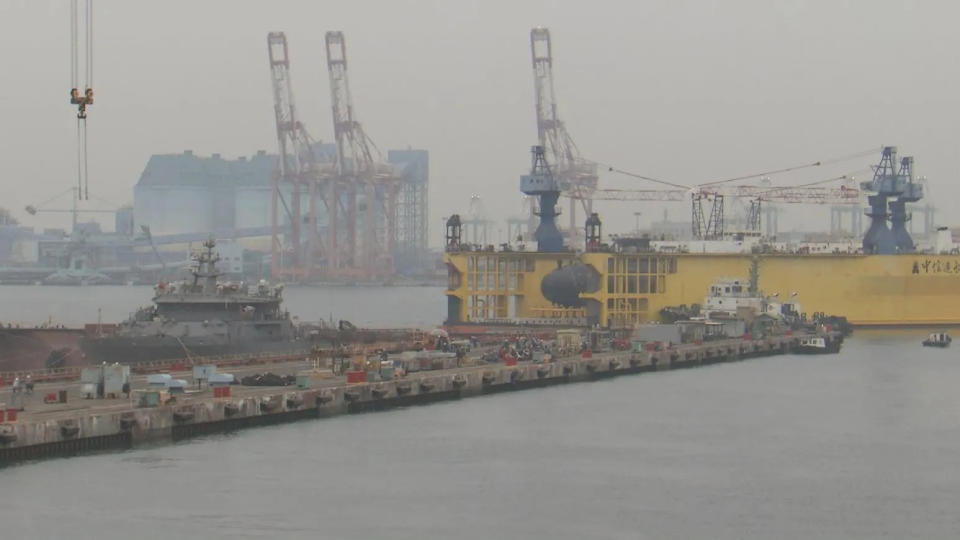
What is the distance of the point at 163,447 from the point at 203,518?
823 centimetres

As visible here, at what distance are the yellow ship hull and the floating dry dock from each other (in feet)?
64.1

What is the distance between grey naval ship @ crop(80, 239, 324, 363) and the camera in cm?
6006

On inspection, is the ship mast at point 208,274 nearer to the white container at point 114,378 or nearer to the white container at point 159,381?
the white container at point 159,381

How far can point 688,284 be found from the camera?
95062 millimetres

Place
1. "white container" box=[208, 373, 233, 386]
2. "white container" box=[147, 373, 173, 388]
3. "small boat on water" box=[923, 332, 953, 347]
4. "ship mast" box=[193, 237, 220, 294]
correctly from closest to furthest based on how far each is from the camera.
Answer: "white container" box=[147, 373, 173, 388], "white container" box=[208, 373, 233, 386], "ship mast" box=[193, 237, 220, 294], "small boat on water" box=[923, 332, 953, 347]

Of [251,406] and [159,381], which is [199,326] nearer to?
[159,381]

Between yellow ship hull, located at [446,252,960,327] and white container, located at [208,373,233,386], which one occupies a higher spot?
yellow ship hull, located at [446,252,960,327]

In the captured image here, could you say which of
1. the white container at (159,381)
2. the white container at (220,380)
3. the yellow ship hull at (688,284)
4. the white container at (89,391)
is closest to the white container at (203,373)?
Answer: the white container at (220,380)

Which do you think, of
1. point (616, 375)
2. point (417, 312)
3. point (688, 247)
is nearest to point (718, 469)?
point (616, 375)

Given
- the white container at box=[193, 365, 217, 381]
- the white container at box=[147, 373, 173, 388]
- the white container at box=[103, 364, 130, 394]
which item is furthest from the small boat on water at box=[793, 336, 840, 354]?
the white container at box=[103, 364, 130, 394]

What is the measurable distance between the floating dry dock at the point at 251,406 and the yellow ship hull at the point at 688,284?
19529mm

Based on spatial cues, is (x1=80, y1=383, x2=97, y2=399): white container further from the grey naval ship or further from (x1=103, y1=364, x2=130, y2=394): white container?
the grey naval ship

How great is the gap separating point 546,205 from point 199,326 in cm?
3948

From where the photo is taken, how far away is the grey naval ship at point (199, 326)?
6006 centimetres
